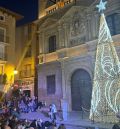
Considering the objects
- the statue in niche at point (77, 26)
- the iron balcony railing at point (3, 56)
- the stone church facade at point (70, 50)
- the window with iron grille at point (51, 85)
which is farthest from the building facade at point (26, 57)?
the statue in niche at point (77, 26)

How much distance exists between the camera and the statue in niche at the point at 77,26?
2042cm

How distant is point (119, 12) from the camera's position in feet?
58.4

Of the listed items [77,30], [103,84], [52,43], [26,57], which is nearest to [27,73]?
[26,57]

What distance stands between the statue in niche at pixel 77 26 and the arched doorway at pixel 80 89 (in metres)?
3.14

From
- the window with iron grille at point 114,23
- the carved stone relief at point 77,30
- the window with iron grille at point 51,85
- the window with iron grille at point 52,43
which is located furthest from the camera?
the window with iron grille at point 52,43

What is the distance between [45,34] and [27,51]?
24.8ft

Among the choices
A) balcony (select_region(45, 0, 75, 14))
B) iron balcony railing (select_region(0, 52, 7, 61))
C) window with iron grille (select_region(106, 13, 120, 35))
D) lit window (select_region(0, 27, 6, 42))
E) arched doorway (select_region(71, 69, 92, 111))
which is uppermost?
balcony (select_region(45, 0, 75, 14))

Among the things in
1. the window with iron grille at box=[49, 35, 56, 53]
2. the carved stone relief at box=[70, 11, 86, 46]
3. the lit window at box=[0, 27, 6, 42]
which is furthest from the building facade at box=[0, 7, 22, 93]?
the carved stone relief at box=[70, 11, 86, 46]

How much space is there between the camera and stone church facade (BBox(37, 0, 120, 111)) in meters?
19.1

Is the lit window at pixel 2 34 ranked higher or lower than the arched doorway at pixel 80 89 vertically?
higher

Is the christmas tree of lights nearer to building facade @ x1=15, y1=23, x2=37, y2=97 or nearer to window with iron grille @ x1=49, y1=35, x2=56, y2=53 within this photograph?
window with iron grille @ x1=49, y1=35, x2=56, y2=53

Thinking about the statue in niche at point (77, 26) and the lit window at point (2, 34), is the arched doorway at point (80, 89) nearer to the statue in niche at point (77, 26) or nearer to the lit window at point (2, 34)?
the statue in niche at point (77, 26)

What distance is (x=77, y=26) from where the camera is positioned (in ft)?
68.5

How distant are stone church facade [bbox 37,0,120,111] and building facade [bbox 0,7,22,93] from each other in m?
4.77
